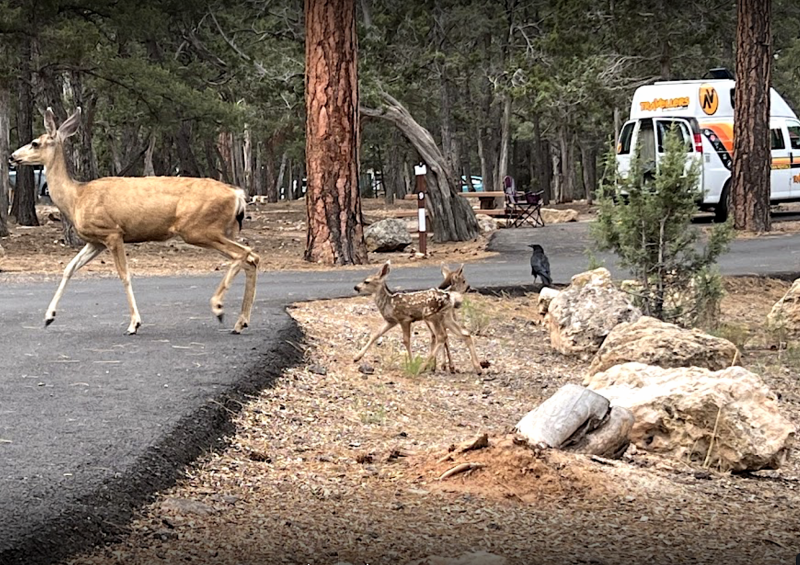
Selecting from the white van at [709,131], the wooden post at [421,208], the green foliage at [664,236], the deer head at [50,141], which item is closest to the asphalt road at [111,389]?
the deer head at [50,141]

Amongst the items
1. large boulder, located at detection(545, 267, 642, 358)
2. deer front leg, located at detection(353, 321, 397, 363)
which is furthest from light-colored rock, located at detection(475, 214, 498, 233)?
deer front leg, located at detection(353, 321, 397, 363)

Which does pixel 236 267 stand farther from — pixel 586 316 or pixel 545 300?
pixel 545 300

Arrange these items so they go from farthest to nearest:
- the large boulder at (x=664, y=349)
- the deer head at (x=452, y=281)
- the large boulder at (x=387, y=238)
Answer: the large boulder at (x=387, y=238) < the deer head at (x=452, y=281) < the large boulder at (x=664, y=349)

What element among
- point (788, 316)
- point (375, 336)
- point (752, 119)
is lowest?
point (788, 316)

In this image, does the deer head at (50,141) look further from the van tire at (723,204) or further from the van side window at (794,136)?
the van side window at (794,136)

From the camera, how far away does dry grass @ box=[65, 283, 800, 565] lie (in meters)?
5.84

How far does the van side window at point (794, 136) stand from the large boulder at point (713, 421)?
24.4m

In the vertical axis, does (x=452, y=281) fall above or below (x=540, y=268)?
above

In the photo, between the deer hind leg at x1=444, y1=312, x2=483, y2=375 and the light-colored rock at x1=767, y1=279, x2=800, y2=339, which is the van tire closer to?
the light-colored rock at x1=767, y1=279, x2=800, y2=339

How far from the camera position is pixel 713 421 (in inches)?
331

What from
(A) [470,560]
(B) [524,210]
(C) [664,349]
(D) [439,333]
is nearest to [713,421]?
(C) [664,349]

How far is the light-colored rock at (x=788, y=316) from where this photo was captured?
46.8ft

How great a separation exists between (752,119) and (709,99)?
372 cm

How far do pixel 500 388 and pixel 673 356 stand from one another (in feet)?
4.82
